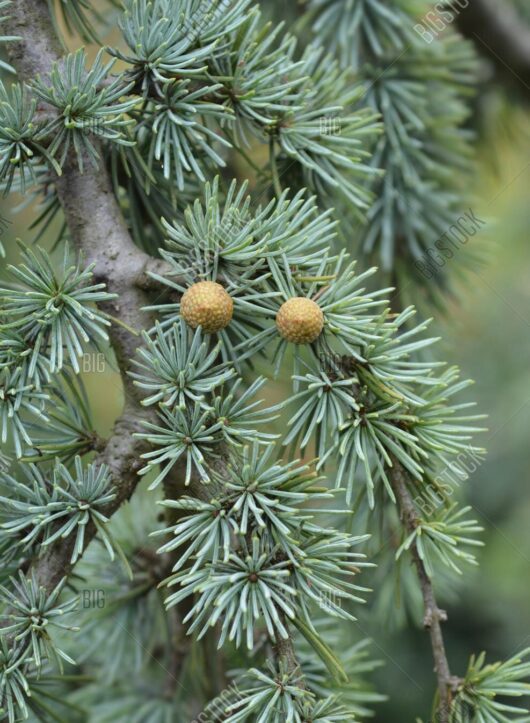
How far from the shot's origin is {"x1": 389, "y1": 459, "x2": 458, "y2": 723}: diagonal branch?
1.34ft

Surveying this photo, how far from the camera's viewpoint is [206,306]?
0.37 metres

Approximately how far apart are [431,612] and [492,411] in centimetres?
77

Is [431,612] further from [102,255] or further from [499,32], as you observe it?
[499,32]

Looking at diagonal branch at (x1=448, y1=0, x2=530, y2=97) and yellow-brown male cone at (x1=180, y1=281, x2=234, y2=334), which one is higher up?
diagonal branch at (x1=448, y1=0, x2=530, y2=97)

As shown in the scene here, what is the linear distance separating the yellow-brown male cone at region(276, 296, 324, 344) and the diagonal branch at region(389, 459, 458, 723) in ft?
0.29

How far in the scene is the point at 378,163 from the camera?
67 cm

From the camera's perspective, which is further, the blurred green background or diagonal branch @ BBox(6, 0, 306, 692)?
the blurred green background

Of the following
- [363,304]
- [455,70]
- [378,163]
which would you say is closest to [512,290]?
[455,70]

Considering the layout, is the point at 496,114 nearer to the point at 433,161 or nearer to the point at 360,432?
the point at 433,161

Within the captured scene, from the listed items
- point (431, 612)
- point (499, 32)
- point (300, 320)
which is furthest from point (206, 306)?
point (499, 32)

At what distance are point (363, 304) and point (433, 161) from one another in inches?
14.5

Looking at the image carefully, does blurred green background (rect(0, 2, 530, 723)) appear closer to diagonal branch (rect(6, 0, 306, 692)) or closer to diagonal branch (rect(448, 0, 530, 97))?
diagonal branch (rect(448, 0, 530, 97))

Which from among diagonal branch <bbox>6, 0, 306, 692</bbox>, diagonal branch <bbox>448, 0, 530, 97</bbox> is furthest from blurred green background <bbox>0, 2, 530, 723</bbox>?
diagonal branch <bbox>6, 0, 306, 692</bbox>

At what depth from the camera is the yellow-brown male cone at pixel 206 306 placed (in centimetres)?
38
